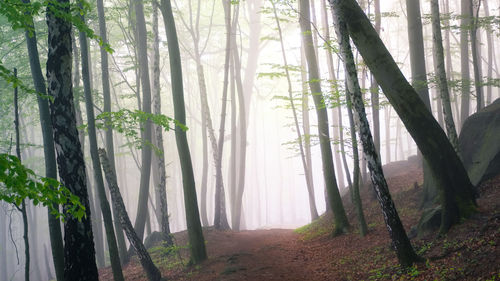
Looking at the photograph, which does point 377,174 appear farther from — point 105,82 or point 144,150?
point 144,150

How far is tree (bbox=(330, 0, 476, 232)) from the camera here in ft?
23.5

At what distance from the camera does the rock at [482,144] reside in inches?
357

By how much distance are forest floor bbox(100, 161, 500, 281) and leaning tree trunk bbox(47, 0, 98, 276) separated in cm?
375

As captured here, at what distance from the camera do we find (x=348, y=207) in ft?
47.5

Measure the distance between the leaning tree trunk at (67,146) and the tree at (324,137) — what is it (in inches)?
289

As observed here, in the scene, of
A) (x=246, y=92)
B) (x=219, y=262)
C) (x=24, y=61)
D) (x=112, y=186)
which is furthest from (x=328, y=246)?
(x=246, y=92)

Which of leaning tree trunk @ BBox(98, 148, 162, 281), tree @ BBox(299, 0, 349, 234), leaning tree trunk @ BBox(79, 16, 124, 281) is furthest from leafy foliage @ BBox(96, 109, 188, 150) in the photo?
tree @ BBox(299, 0, 349, 234)

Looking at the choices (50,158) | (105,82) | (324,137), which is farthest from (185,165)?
(105,82)

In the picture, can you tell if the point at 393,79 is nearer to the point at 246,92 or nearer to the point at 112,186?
the point at 112,186

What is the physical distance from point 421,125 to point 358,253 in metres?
3.65

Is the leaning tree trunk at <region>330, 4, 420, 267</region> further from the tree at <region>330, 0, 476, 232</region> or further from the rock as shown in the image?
the rock

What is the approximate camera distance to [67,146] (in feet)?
20.8

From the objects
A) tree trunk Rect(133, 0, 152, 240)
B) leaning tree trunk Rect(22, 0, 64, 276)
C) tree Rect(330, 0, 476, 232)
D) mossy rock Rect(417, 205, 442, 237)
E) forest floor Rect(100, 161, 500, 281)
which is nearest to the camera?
forest floor Rect(100, 161, 500, 281)

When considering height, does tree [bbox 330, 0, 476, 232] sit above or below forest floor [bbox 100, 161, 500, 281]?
above
